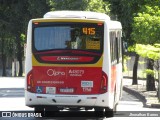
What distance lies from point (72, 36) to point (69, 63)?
0.79 metres

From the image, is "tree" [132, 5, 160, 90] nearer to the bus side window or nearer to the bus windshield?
the bus side window

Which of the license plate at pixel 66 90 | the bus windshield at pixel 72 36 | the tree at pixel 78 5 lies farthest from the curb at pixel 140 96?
the tree at pixel 78 5

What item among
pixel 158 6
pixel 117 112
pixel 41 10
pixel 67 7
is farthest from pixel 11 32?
pixel 117 112

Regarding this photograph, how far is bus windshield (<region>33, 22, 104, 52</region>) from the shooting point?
1973 cm

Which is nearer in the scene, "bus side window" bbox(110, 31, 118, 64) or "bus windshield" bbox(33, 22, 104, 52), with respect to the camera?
"bus windshield" bbox(33, 22, 104, 52)

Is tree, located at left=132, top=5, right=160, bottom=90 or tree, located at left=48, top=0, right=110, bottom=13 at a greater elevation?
tree, located at left=132, top=5, right=160, bottom=90

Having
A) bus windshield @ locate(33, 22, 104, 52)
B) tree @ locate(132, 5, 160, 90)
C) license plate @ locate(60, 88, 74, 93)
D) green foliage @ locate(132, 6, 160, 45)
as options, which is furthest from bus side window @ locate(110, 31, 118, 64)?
green foliage @ locate(132, 6, 160, 45)

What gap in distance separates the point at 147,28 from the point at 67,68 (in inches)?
591

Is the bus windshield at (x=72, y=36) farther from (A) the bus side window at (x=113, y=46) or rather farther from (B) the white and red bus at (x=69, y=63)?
(A) the bus side window at (x=113, y=46)

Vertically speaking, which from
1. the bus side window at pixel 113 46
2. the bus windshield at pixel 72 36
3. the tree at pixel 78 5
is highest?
the bus windshield at pixel 72 36

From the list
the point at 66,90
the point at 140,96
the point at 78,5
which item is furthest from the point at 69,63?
the point at 78,5

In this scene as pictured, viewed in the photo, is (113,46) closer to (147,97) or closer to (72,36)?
(72,36)

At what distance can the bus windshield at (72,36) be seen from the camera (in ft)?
64.7

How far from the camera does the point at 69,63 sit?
19531 millimetres
